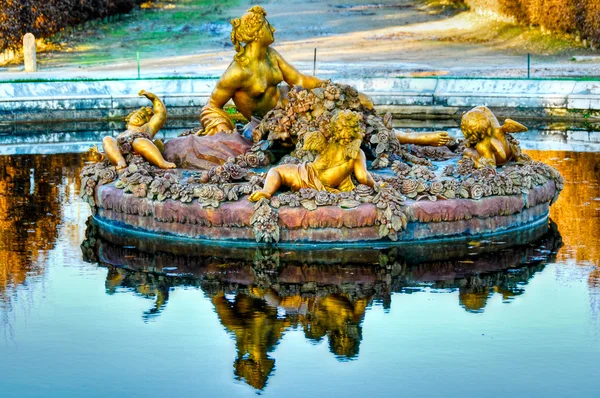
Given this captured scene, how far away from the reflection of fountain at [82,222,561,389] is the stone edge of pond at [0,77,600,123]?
12.4 metres

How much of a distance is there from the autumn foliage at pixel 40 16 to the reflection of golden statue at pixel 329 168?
2918 cm

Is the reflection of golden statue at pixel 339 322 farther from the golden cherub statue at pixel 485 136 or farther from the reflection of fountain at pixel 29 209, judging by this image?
the golden cherub statue at pixel 485 136

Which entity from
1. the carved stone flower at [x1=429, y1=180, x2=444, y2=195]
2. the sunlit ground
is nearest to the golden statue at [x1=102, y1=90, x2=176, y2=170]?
the carved stone flower at [x1=429, y1=180, x2=444, y2=195]

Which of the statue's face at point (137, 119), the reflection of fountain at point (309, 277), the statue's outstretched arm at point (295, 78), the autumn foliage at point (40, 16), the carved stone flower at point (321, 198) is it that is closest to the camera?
the reflection of fountain at point (309, 277)

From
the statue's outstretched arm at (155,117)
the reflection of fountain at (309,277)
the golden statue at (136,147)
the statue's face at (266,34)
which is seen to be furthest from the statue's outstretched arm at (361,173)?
the statue's outstretched arm at (155,117)

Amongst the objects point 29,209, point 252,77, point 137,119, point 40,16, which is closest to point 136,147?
point 137,119

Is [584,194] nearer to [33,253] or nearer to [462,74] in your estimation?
[33,253]

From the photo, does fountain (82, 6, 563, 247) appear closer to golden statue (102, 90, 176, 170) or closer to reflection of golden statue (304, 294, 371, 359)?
golden statue (102, 90, 176, 170)

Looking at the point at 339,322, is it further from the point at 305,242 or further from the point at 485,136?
the point at 485,136

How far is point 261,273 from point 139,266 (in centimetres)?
144

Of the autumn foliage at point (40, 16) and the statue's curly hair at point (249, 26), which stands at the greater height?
the statue's curly hair at point (249, 26)

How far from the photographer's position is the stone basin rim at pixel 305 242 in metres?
13.8

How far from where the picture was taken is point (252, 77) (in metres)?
16.0

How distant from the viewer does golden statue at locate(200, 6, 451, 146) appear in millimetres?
15742
